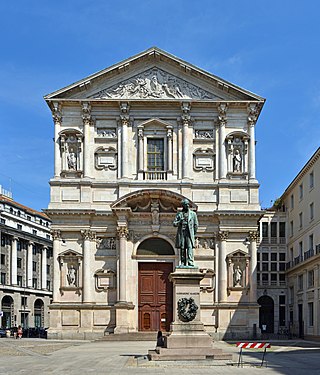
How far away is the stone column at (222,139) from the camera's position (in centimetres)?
5028

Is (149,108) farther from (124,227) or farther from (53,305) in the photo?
(53,305)

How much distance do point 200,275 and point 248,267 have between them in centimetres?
2224

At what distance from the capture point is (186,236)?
93.8ft

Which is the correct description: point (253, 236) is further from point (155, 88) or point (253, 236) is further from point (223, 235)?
point (155, 88)

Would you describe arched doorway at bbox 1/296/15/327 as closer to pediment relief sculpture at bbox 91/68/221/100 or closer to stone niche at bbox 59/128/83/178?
stone niche at bbox 59/128/83/178

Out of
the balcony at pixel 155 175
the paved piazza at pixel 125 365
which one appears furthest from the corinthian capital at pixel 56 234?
the paved piazza at pixel 125 365

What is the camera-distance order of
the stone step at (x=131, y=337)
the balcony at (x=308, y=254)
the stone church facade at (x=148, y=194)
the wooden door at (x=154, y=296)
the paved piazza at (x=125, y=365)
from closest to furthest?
the paved piazza at (x=125, y=365) → the stone step at (x=131, y=337) → the stone church facade at (x=148, y=194) → the wooden door at (x=154, y=296) → the balcony at (x=308, y=254)

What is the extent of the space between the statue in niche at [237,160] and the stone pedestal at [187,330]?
23.7m

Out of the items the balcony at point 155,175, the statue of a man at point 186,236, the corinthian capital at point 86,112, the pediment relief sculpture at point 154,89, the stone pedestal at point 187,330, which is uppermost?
the pediment relief sculpture at point 154,89

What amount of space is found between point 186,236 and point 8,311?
192 ft

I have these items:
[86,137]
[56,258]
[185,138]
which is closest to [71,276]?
[56,258]

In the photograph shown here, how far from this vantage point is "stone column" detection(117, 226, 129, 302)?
4844cm

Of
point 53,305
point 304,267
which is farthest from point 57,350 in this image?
point 304,267

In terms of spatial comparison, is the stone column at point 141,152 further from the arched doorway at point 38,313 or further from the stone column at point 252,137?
the arched doorway at point 38,313
